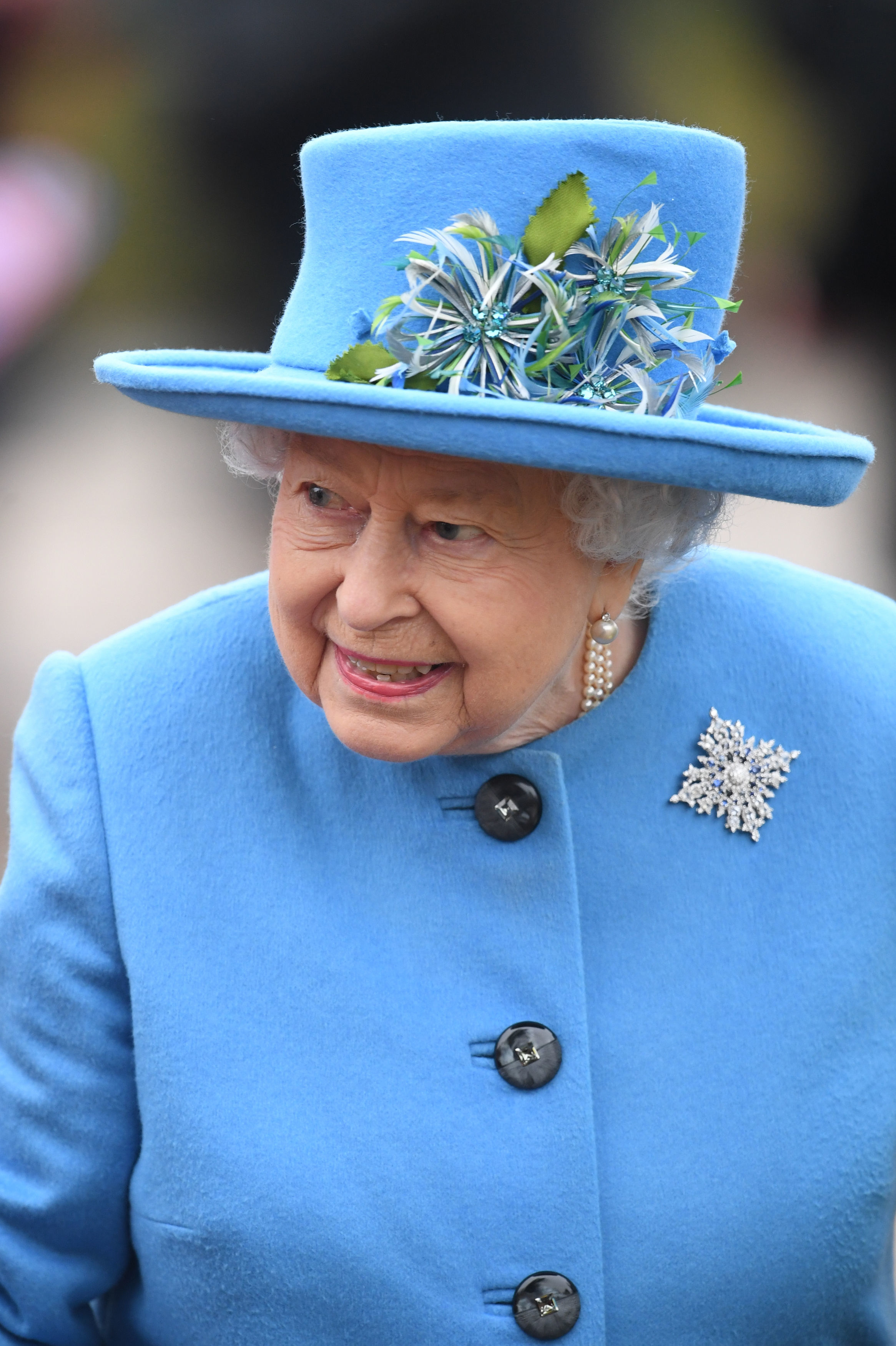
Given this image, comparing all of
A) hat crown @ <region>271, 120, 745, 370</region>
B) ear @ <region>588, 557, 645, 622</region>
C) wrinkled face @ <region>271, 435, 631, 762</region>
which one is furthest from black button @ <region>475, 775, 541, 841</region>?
hat crown @ <region>271, 120, 745, 370</region>

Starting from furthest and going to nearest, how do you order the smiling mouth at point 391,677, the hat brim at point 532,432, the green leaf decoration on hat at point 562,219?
the smiling mouth at point 391,677 < the green leaf decoration on hat at point 562,219 < the hat brim at point 532,432

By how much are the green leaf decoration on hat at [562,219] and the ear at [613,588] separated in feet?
1.29

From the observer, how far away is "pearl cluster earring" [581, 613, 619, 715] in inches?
73.8

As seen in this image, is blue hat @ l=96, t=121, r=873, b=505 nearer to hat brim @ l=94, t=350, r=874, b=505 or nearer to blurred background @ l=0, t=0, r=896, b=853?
hat brim @ l=94, t=350, r=874, b=505

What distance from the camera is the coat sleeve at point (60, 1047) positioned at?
1.79m

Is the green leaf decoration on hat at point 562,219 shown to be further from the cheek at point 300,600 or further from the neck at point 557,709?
the neck at point 557,709

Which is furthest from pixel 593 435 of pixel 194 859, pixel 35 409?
pixel 35 409

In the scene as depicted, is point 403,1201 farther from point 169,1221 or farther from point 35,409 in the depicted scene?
point 35,409

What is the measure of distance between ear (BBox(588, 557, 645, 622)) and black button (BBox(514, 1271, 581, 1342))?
798mm

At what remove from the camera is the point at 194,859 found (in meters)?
1.82

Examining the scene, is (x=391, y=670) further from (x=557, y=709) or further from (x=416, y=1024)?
(x=416, y=1024)

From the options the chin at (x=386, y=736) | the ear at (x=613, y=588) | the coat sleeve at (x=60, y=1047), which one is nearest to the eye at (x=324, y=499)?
the chin at (x=386, y=736)

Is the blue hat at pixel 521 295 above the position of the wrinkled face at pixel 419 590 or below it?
above

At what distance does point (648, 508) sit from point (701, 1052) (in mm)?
679
